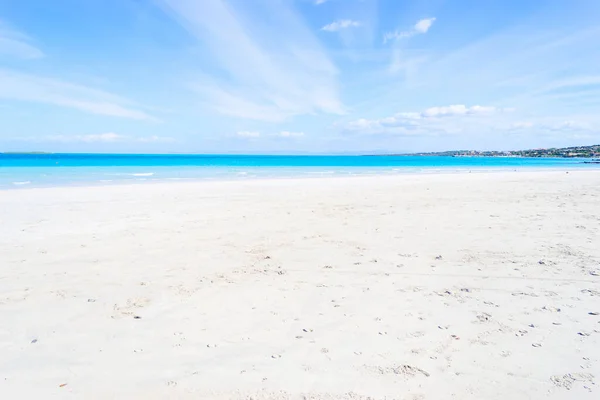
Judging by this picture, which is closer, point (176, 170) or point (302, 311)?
point (302, 311)

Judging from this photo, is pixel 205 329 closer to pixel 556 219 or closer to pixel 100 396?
pixel 100 396

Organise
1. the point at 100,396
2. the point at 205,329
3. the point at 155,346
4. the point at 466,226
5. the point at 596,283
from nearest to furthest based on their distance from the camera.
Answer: the point at 100,396, the point at 155,346, the point at 205,329, the point at 596,283, the point at 466,226

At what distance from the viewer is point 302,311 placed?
13.2 feet

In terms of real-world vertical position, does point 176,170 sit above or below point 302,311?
below

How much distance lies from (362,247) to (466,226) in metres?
3.21

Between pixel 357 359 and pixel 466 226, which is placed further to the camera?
pixel 466 226

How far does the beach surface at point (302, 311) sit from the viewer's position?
112 inches

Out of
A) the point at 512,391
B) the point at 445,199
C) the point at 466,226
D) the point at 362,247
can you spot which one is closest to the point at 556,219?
the point at 466,226

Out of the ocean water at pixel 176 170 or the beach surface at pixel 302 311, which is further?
the ocean water at pixel 176 170

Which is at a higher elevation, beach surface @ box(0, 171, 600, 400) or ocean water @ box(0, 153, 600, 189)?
beach surface @ box(0, 171, 600, 400)

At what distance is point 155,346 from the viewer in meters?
3.35

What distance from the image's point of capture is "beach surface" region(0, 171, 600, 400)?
284 cm

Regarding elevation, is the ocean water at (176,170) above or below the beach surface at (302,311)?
below

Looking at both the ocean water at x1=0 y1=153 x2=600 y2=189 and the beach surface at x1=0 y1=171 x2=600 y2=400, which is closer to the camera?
the beach surface at x1=0 y1=171 x2=600 y2=400
